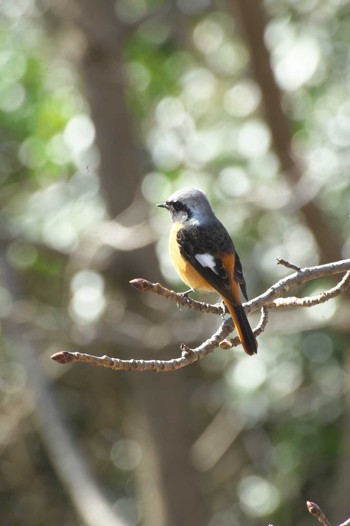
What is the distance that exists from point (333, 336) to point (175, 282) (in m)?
1.19

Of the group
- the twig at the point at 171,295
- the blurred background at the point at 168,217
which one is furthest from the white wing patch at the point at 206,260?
the blurred background at the point at 168,217

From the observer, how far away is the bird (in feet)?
11.4

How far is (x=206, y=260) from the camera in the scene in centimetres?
355

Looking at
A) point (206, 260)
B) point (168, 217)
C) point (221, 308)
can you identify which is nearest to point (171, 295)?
point (221, 308)

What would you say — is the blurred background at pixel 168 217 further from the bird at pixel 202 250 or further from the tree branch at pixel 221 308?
the tree branch at pixel 221 308

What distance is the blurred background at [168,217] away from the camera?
19.6ft

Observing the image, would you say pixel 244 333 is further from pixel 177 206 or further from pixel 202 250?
pixel 177 206

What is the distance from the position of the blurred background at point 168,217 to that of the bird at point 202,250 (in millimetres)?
1739

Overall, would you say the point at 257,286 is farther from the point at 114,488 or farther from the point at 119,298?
the point at 114,488

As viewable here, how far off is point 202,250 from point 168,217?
7.69 feet

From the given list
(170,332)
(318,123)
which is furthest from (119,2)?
(170,332)

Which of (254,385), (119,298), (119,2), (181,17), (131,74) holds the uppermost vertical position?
(119,2)

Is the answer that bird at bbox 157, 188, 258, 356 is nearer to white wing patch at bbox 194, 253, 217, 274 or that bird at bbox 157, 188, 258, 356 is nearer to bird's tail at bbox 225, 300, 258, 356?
white wing patch at bbox 194, 253, 217, 274

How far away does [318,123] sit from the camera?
20.2ft
